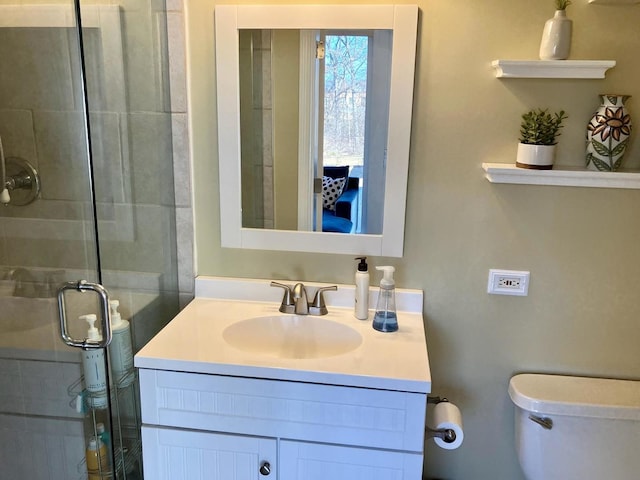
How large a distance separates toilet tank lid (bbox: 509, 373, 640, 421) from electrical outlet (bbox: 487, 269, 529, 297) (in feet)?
0.89

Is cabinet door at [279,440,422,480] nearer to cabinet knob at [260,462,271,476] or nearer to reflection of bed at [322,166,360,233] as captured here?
cabinet knob at [260,462,271,476]

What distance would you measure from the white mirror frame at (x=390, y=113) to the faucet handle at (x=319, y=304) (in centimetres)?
13

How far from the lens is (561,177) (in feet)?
5.09

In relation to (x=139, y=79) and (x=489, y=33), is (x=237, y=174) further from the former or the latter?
(x=489, y=33)

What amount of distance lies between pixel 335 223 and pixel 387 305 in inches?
12.2

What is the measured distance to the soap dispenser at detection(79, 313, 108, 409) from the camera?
1.53 m

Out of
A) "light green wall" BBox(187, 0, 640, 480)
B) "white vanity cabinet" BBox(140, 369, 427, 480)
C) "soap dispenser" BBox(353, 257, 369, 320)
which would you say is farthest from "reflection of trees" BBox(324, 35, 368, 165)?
"white vanity cabinet" BBox(140, 369, 427, 480)

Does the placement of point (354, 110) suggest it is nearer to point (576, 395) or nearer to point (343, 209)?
point (343, 209)

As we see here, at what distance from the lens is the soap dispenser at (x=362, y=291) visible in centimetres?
166

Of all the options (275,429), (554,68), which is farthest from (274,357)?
(554,68)

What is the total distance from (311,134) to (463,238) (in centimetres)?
56

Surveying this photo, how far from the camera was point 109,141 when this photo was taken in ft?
5.06

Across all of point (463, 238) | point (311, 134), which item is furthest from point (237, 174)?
point (463, 238)

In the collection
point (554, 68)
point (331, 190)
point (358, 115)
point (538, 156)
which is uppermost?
point (554, 68)
